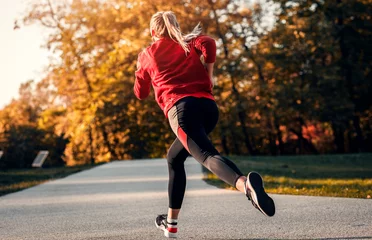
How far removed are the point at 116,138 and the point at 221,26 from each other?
30.3ft

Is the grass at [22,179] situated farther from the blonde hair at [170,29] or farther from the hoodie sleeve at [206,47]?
the hoodie sleeve at [206,47]

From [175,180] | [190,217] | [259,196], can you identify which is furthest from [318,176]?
[259,196]

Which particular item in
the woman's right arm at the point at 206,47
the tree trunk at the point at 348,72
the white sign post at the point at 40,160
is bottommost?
the tree trunk at the point at 348,72

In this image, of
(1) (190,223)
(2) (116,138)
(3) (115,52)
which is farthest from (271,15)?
(1) (190,223)

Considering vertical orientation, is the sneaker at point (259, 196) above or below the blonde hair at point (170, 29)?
below

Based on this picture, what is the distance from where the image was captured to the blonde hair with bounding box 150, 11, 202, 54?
4461 millimetres

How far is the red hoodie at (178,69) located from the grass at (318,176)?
416 centimetres

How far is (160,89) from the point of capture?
4.55 metres

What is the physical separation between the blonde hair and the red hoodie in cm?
4

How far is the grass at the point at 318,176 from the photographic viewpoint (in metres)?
9.07

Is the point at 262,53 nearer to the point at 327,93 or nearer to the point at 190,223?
the point at 327,93

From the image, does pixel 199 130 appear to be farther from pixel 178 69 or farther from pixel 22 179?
pixel 22 179

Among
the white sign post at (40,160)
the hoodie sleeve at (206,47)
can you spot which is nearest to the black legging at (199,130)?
the hoodie sleeve at (206,47)

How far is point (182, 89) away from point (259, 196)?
1.03m
